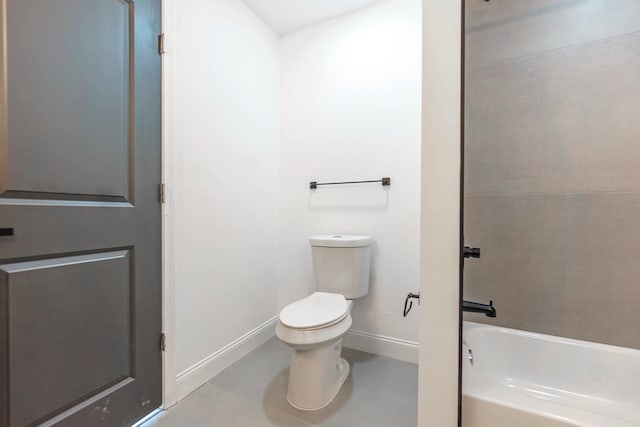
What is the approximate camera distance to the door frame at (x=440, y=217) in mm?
833

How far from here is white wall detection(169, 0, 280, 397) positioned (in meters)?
1.39

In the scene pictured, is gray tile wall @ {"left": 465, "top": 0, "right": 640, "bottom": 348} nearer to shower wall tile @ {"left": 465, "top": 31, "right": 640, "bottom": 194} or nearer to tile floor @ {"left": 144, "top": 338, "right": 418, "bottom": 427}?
shower wall tile @ {"left": 465, "top": 31, "right": 640, "bottom": 194}

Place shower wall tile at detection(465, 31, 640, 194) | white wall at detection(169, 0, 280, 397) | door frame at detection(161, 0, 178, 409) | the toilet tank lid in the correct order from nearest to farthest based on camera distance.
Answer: shower wall tile at detection(465, 31, 640, 194)
door frame at detection(161, 0, 178, 409)
white wall at detection(169, 0, 280, 397)
the toilet tank lid

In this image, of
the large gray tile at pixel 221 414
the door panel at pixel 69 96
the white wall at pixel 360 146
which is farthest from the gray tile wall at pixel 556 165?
the door panel at pixel 69 96

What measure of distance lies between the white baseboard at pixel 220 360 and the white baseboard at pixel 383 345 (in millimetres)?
622

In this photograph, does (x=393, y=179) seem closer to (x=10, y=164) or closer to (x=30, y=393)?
(x=10, y=164)

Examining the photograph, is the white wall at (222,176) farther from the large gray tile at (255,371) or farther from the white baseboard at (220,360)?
the large gray tile at (255,371)

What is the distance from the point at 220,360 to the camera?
5.22 ft

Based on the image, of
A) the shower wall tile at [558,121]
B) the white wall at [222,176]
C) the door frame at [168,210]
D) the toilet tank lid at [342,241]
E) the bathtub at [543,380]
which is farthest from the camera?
the toilet tank lid at [342,241]

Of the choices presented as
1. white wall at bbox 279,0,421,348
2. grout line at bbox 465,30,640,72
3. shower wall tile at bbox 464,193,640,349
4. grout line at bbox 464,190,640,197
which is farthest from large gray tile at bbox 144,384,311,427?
grout line at bbox 465,30,640,72

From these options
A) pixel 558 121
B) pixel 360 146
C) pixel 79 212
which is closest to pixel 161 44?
pixel 79 212

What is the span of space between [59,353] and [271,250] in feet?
4.34

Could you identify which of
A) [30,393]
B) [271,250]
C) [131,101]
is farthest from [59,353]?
[271,250]

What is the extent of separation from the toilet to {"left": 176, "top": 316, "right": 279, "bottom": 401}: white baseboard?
0.50 m
